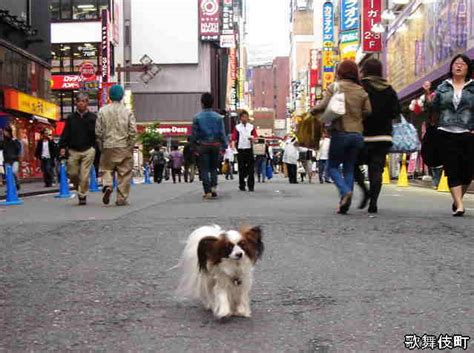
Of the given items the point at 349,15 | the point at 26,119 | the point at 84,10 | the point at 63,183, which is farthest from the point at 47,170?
the point at 84,10

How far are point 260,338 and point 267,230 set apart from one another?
335 centimetres

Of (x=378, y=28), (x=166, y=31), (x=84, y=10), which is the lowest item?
(x=378, y=28)

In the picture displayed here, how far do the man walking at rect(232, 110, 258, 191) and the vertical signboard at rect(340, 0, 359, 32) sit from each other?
2506 centimetres

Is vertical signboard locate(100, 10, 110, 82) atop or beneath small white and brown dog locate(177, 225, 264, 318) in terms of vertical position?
atop

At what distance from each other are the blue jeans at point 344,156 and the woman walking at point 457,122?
0.92 metres

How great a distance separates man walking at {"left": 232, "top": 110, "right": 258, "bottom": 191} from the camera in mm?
13367

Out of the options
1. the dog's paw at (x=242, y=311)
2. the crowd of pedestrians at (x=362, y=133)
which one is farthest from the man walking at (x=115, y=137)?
the dog's paw at (x=242, y=311)

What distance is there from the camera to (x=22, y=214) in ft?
29.5

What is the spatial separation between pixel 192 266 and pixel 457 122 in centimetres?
492

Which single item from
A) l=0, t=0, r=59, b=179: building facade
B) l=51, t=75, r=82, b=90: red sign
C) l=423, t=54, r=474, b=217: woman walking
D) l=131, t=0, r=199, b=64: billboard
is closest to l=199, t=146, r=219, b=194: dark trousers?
l=423, t=54, r=474, b=217: woman walking

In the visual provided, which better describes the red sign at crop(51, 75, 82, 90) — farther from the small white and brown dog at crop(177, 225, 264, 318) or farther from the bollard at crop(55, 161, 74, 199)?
the small white and brown dog at crop(177, 225, 264, 318)

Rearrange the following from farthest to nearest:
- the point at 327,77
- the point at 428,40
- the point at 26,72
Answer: the point at 327,77
the point at 26,72
the point at 428,40

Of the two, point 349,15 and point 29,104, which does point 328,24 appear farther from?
point 29,104

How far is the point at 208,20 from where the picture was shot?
6594cm
